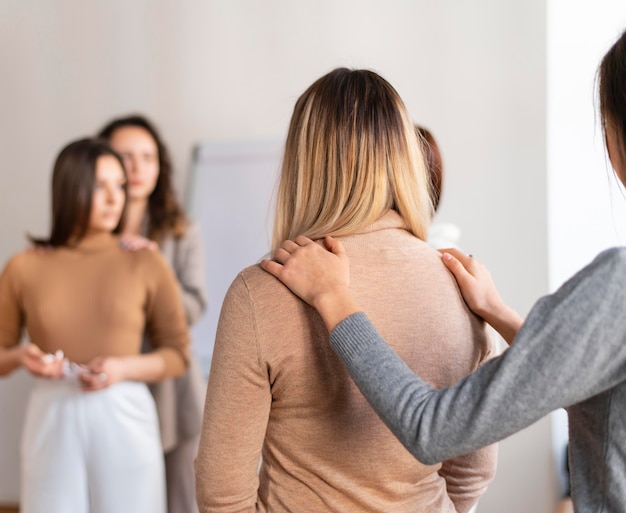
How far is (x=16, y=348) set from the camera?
2.21 metres

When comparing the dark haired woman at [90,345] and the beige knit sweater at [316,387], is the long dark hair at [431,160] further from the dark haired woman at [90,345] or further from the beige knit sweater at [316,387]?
the dark haired woman at [90,345]

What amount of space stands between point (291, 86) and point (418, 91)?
56 cm

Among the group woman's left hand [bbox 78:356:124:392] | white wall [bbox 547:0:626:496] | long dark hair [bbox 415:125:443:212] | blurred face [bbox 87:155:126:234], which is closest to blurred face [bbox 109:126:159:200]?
blurred face [bbox 87:155:126:234]

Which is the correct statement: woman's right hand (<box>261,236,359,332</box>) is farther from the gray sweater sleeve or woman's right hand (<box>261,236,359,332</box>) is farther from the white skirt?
the white skirt

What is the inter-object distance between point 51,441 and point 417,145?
4.75 ft

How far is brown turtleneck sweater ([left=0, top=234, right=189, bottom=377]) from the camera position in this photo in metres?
2.16

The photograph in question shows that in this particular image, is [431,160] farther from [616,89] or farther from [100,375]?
[100,375]

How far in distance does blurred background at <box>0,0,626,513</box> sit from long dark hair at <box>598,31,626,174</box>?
1705mm

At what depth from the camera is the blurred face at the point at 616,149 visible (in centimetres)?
83

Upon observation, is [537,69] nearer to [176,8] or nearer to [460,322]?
[176,8]

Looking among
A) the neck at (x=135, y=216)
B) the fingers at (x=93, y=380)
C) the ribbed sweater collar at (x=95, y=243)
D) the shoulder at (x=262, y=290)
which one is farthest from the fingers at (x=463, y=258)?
the neck at (x=135, y=216)

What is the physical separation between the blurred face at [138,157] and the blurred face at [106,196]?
48cm

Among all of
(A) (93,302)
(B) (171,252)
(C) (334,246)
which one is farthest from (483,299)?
(B) (171,252)

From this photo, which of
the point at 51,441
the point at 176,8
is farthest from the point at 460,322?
the point at 176,8
